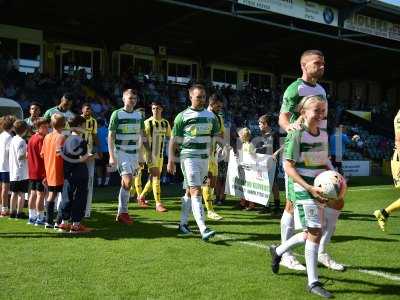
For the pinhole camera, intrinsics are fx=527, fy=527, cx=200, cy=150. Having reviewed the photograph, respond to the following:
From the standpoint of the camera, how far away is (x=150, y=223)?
8453 millimetres

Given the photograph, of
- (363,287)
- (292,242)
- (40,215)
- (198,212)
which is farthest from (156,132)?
(363,287)

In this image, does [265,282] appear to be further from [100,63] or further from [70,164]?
[100,63]

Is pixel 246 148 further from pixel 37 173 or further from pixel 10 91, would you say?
pixel 10 91

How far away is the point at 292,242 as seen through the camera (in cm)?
511

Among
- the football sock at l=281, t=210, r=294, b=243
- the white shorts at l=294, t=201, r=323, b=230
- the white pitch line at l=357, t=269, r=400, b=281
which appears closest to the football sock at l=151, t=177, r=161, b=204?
the football sock at l=281, t=210, r=294, b=243

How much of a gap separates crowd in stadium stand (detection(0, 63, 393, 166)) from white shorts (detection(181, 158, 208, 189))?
6.73 meters

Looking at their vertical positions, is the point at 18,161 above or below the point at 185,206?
above

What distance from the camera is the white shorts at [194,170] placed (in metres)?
7.00

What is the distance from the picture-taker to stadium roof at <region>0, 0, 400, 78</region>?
2136 centimetres

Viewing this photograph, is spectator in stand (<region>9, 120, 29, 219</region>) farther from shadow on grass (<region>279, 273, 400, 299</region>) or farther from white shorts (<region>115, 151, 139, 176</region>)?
shadow on grass (<region>279, 273, 400, 299</region>)

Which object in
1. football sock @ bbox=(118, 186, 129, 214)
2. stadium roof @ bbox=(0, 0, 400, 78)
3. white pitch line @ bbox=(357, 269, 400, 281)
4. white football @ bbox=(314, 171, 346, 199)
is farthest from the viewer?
stadium roof @ bbox=(0, 0, 400, 78)

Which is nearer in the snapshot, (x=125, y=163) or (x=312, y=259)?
(x=312, y=259)

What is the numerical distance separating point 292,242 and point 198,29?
21.3 m

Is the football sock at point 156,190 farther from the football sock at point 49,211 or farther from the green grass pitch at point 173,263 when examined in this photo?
the football sock at point 49,211
